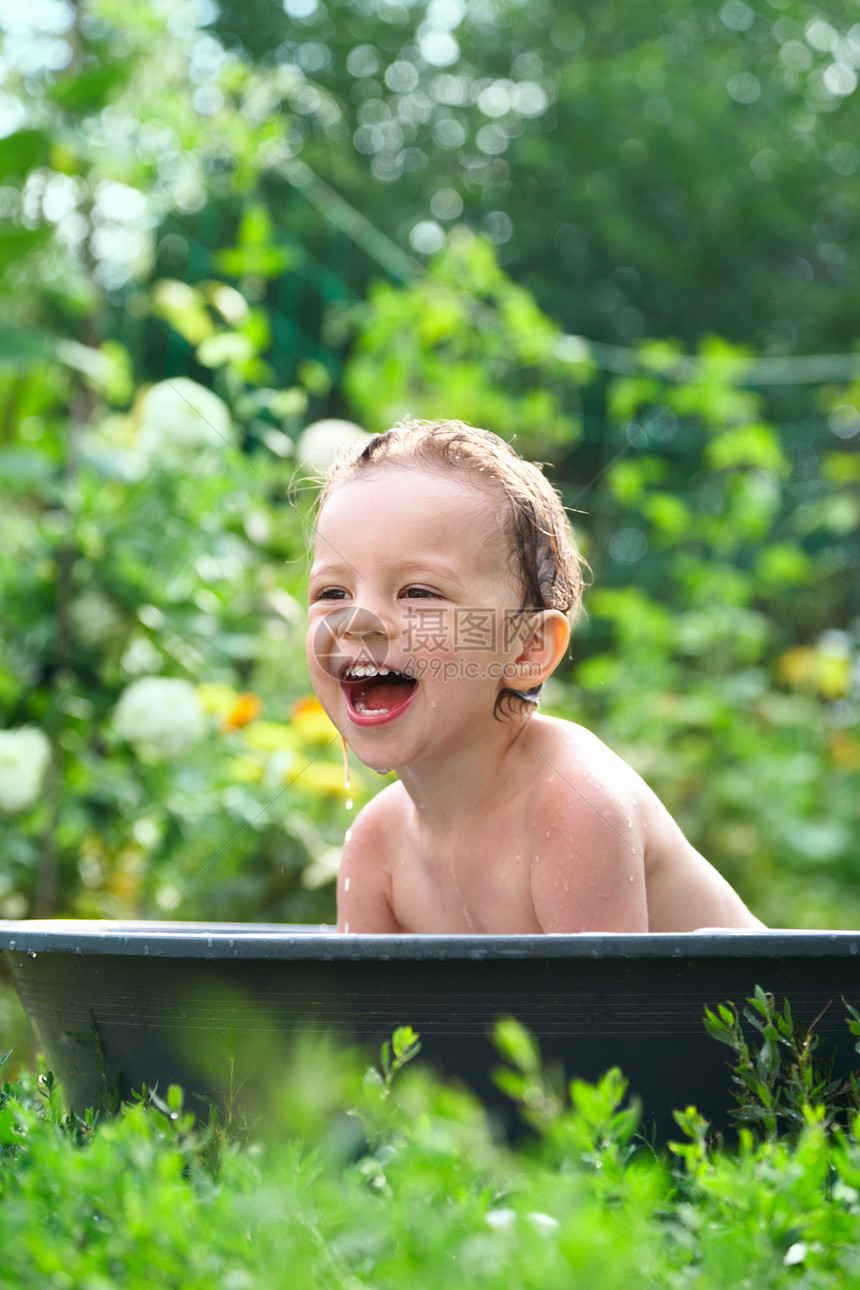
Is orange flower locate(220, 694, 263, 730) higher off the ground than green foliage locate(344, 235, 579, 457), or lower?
lower

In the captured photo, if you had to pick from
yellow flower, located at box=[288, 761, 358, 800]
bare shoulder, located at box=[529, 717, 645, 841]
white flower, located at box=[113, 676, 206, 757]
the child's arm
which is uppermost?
white flower, located at box=[113, 676, 206, 757]

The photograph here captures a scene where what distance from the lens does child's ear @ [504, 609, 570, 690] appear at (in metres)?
1.42

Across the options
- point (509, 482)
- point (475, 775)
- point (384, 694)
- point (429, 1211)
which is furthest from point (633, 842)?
point (429, 1211)

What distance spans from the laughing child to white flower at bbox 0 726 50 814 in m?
1.18

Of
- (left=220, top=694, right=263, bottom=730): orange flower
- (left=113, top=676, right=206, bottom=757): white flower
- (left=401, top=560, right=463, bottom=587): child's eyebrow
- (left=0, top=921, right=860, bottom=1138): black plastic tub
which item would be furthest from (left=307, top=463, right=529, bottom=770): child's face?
(left=220, top=694, right=263, bottom=730): orange flower

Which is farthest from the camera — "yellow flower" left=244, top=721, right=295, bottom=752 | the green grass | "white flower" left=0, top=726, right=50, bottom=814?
"yellow flower" left=244, top=721, right=295, bottom=752

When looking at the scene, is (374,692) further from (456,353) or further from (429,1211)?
(456,353)

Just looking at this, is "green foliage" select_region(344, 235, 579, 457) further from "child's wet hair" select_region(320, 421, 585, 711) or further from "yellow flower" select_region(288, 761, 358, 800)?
"child's wet hair" select_region(320, 421, 585, 711)

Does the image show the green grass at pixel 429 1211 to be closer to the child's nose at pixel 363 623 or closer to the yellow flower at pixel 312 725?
the child's nose at pixel 363 623

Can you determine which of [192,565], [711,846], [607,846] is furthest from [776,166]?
[607,846]

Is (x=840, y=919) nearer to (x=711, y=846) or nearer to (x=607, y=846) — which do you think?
(x=711, y=846)

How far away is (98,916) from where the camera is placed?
274 cm

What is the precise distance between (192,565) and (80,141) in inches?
34.7

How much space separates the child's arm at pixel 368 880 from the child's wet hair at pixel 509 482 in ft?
0.92
